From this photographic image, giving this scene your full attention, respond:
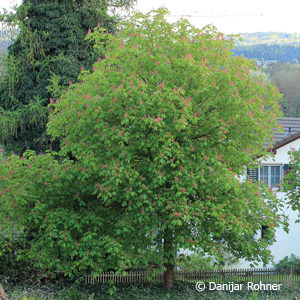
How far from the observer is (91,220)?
15.0 meters

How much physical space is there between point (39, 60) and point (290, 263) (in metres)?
16.2

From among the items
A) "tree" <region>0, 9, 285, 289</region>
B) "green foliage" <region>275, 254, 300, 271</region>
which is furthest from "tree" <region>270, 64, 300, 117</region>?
"tree" <region>0, 9, 285, 289</region>

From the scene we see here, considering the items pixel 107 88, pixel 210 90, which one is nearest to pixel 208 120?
pixel 210 90

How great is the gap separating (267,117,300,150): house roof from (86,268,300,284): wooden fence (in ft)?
22.8

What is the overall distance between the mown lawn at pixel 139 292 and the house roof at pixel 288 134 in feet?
29.3

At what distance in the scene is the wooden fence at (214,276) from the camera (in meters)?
18.5

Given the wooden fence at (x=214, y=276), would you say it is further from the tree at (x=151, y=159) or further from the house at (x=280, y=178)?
the house at (x=280, y=178)

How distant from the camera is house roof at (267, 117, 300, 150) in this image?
25.3 meters

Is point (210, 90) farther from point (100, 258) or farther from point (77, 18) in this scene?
point (77, 18)

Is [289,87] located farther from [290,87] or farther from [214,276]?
[214,276]

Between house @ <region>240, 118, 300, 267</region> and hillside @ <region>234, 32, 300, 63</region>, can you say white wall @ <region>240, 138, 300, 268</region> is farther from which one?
hillside @ <region>234, 32, 300, 63</region>

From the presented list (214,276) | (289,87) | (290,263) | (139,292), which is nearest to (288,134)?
(290,263)

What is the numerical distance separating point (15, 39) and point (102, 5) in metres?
4.70

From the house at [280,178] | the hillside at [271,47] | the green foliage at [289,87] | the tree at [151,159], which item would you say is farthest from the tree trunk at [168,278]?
the hillside at [271,47]
